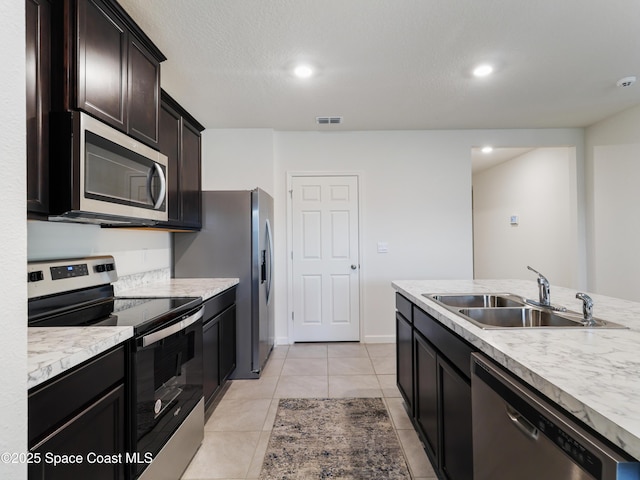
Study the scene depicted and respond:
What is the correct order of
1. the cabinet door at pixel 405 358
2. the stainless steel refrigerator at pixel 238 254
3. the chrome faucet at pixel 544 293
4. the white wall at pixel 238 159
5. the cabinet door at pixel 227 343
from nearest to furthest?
the chrome faucet at pixel 544 293 < the cabinet door at pixel 405 358 < the cabinet door at pixel 227 343 < the stainless steel refrigerator at pixel 238 254 < the white wall at pixel 238 159

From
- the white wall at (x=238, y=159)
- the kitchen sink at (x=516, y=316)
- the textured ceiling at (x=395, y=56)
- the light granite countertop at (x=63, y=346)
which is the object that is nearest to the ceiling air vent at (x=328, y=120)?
the textured ceiling at (x=395, y=56)

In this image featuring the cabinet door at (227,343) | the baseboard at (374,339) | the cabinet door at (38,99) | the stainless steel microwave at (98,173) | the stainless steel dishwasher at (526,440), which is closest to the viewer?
the stainless steel dishwasher at (526,440)

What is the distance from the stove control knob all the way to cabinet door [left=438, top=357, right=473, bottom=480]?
1.96 meters

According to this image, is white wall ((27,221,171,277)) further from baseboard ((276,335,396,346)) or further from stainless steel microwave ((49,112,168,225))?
baseboard ((276,335,396,346))

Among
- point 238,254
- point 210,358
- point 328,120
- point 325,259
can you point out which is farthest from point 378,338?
point 328,120

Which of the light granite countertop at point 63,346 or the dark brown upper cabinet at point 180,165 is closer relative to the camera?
the light granite countertop at point 63,346

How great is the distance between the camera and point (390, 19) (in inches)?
70.9

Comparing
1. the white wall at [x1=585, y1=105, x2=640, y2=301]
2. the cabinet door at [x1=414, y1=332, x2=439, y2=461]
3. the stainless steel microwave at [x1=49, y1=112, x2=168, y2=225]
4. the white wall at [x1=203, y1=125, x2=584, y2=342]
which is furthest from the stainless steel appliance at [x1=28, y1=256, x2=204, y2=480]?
the white wall at [x1=585, y1=105, x2=640, y2=301]

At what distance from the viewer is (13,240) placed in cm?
64

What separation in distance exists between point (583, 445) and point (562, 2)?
219 centimetres

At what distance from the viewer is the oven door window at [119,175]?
138cm

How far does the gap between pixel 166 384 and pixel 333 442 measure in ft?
3.52

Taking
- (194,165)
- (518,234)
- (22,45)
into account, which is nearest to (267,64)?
(194,165)

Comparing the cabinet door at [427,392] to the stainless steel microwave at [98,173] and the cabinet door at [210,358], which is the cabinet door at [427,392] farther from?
the stainless steel microwave at [98,173]
